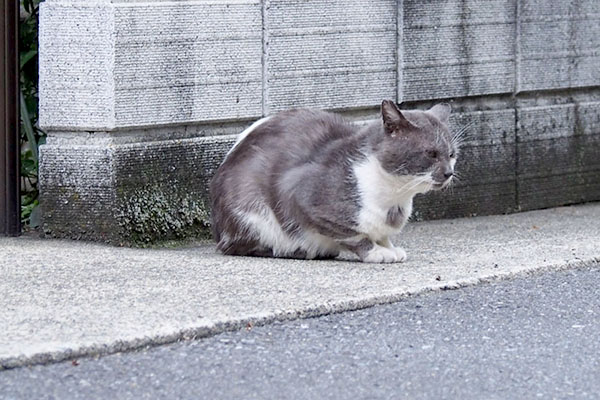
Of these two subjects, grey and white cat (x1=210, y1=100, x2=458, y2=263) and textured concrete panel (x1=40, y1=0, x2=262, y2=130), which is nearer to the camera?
grey and white cat (x1=210, y1=100, x2=458, y2=263)

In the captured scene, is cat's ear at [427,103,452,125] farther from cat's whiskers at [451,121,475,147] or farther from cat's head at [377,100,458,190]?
cat's whiskers at [451,121,475,147]

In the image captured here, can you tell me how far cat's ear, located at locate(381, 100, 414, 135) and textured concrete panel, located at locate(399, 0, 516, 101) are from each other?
5.42ft

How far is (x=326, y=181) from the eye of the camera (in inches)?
215

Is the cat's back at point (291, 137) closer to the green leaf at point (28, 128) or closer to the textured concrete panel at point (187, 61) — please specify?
the textured concrete panel at point (187, 61)

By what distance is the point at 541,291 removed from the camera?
511cm

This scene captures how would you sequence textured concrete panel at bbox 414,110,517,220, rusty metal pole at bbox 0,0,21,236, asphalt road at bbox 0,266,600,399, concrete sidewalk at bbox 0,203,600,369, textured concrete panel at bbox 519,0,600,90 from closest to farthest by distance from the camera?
1. asphalt road at bbox 0,266,600,399
2. concrete sidewalk at bbox 0,203,600,369
3. rusty metal pole at bbox 0,0,21,236
4. textured concrete panel at bbox 414,110,517,220
5. textured concrete panel at bbox 519,0,600,90

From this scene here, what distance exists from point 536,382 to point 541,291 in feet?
4.28

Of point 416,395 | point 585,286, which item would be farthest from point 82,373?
point 585,286

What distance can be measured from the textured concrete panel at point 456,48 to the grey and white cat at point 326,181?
1.33 m

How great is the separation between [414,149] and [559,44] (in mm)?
2669

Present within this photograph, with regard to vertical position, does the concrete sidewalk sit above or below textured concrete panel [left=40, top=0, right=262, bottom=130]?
below

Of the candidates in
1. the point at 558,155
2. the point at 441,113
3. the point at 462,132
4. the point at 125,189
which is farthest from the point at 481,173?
the point at 125,189

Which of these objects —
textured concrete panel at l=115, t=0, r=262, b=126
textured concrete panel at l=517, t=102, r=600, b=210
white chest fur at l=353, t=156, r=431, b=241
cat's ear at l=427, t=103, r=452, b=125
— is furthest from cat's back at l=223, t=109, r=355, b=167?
textured concrete panel at l=517, t=102, r=600, b=210

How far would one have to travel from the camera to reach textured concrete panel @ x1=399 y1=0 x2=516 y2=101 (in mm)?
6996
